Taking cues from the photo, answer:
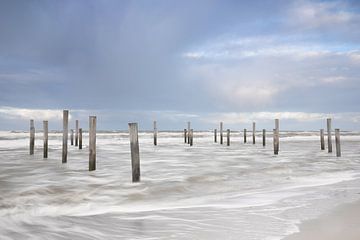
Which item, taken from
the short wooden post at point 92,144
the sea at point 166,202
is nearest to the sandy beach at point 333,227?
the sea at point 166,202

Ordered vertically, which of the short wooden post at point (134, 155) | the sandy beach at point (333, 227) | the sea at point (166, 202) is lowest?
the sea at point (166, 202)

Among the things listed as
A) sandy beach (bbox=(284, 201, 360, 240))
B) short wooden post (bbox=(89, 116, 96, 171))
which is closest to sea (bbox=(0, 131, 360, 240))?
sandy beach (bbox=(284, 201, 360, 240))

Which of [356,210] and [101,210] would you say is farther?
[101,210]

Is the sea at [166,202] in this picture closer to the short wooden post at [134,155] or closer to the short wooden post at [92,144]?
the short wooden post at [134,155]

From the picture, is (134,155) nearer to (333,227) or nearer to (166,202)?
(166,202)

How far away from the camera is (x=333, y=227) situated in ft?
16.7

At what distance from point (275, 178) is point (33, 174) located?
7.96 metres

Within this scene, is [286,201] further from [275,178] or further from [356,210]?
[275,178]

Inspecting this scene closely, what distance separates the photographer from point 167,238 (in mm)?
4742

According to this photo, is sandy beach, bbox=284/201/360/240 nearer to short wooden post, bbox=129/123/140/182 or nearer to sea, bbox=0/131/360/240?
sea, bbox=0/131/360/240

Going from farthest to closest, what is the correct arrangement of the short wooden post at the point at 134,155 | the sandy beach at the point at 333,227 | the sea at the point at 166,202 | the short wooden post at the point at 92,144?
the short wooden post at the point at 92,144 → the short wooden post at the point at 134,155 → the sea at the point at 166,202 → the sandy beach at the point at 333,227

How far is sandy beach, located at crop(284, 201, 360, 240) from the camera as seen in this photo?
4602 millimetres

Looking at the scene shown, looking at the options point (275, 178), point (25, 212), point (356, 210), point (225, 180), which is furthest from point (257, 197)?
point (25, 212)

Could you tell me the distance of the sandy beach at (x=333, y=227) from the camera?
4602 mm
